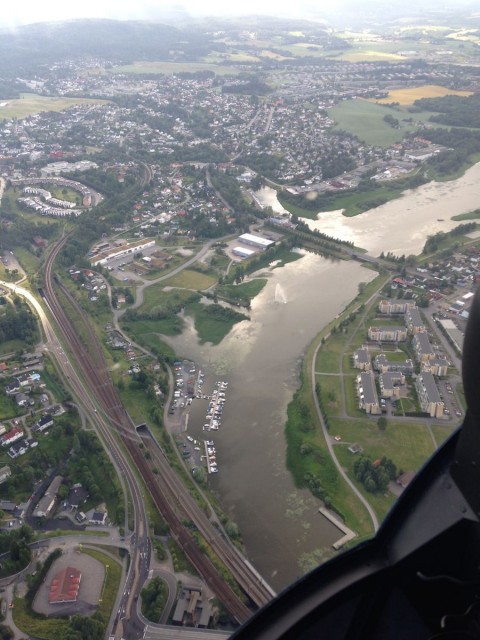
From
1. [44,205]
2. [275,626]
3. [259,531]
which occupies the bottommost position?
[259,531]

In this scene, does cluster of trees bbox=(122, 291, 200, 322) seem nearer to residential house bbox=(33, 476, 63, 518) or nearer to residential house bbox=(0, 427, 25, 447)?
residential house bbox=(0, 427, 25, 447)

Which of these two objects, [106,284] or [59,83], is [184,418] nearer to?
[106,284]

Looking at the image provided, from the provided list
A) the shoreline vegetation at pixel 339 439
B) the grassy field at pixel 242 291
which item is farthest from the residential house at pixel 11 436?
the grassy field at pixel 242 291

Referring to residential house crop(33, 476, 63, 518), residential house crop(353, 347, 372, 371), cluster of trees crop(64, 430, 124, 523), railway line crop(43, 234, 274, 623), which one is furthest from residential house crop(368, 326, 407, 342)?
residential house crop(33, 476, 63, 518)

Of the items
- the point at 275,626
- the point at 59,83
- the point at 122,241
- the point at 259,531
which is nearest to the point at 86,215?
the point at 122,241

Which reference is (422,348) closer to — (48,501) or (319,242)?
(319,242)

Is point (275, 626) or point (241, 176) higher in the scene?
point (275, 626)
